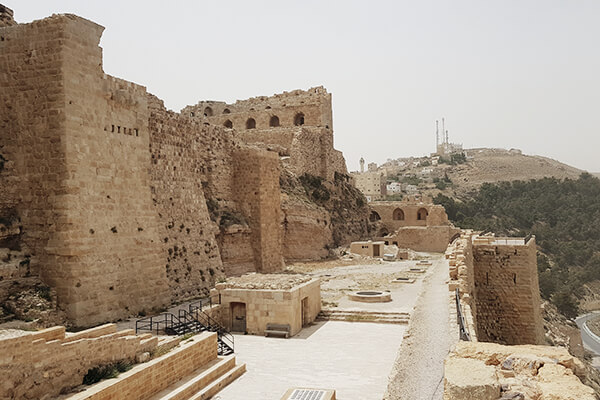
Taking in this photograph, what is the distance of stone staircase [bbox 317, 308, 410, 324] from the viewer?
576 inches

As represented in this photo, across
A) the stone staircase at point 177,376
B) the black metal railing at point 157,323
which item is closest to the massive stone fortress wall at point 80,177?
the black metal railing at point 157,323

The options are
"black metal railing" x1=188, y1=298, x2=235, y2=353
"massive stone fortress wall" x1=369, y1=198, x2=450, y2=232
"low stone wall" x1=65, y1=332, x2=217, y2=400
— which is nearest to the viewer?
"low stone wall" x1=65, y1=332, x2=217, y2=400

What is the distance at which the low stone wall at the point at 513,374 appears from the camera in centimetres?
353

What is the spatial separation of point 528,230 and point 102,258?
217 feet

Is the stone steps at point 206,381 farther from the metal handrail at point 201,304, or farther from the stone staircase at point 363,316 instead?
the stone staircase at point 363,316

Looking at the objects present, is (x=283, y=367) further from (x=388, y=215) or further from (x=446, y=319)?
(x=388, y=215)

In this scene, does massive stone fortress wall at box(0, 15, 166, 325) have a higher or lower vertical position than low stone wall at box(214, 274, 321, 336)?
higher

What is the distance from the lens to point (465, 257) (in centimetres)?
1389

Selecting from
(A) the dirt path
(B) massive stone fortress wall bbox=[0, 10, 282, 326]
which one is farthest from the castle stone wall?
(A) the dirt path

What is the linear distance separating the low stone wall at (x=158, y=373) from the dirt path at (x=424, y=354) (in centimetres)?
417

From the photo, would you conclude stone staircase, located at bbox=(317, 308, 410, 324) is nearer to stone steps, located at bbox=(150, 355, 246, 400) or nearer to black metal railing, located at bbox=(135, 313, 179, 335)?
black metal railing, located at bbox=(135, 313, 179, 335)

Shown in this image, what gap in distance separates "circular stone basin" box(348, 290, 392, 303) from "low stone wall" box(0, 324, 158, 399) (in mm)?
9532

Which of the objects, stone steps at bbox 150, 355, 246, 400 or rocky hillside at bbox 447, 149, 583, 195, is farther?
rocky hillside at bbox 447, 149, 583, 195

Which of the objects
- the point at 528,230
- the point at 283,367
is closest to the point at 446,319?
the point at 283,367
